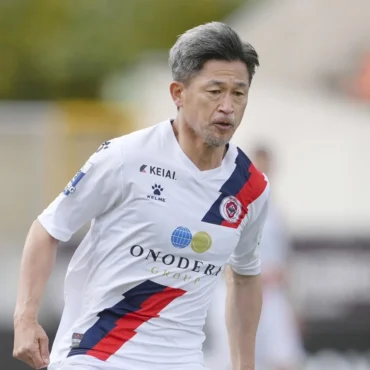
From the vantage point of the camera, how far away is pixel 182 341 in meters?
5.78

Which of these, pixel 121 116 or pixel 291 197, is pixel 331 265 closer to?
pixel 291 197

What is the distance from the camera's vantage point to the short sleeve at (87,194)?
5613 mm

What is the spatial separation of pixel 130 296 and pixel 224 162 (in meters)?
0.73

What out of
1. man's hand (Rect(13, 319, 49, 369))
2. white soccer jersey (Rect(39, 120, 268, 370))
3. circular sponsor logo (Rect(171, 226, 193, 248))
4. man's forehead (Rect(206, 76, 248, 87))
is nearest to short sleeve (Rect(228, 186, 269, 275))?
white soccer jersey (Rect(39, 120, 268, 370))

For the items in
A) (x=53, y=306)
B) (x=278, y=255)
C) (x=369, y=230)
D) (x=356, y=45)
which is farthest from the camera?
(x=356, y=45)

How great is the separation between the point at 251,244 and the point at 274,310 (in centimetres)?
598

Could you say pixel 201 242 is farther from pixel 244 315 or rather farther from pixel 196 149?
pixel 244 315

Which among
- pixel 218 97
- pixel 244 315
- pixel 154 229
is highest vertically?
pixel 218 97

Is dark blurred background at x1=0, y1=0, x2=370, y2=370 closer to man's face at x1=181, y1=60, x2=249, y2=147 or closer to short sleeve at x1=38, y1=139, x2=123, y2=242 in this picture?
man's face at x1=181, y1=60, x2=249, y2=147

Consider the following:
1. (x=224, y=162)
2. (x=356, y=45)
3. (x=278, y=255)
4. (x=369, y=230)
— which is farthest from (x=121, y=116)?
(x=224, y=162)

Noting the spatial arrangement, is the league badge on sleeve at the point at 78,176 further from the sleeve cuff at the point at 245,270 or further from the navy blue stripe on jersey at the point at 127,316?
the sleeve cuff at the point at 245,270

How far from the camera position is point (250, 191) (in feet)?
19.6

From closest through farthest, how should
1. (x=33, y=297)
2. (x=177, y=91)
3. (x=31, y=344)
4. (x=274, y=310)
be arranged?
(x=31, y=344) < (x=33, y=297) < (x=177, y=91) < (x=274, y=310)

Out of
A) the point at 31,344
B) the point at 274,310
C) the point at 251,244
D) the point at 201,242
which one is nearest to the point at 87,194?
the point at 201,242
